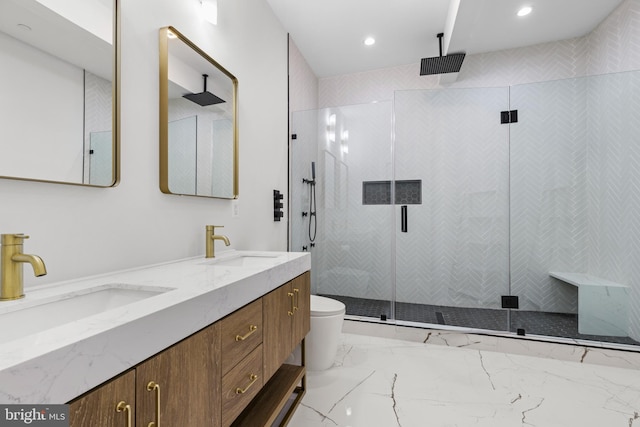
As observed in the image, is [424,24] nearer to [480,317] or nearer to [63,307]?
[480,317]

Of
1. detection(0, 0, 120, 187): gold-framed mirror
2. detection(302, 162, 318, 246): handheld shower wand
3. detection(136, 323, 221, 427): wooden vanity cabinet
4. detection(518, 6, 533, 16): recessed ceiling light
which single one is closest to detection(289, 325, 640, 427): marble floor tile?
detection(136, 323, 221, 427): wooden vanity cabinet

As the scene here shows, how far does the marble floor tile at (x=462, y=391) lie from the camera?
5.14 feet

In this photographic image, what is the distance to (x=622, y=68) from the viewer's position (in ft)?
8.11

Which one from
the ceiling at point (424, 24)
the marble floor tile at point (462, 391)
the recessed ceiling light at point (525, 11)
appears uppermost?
the ceiling at point (424, 24)

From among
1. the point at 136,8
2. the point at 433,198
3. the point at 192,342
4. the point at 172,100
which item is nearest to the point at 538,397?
the point at 433,198

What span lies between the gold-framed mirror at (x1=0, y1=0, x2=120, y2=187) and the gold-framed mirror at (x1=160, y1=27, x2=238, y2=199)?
0.83 feet

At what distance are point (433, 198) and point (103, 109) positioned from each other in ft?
8.53

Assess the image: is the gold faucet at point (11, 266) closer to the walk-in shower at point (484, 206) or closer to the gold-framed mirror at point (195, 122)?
the gold-framed mirror at point (195, 122)

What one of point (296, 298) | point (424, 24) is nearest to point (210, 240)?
point (296, 298)

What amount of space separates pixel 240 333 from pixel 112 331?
1.63 feet

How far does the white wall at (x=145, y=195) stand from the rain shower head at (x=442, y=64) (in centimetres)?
166

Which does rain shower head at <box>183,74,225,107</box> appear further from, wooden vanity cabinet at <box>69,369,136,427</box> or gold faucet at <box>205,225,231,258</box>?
wooden vanity cabinet at <box>69,369,136,427</box>

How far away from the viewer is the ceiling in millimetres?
2436

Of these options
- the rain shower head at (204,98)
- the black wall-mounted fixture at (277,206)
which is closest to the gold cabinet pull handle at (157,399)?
the rain shower head at (204,98)
